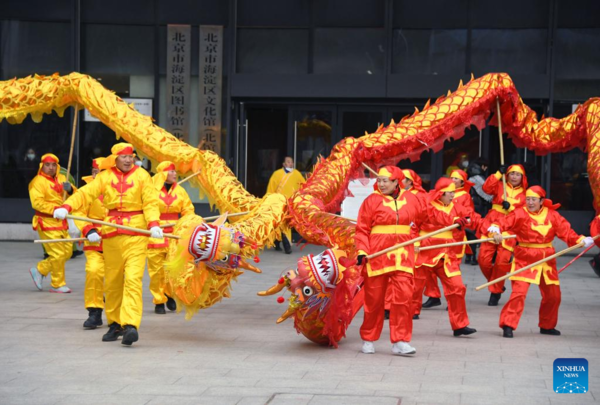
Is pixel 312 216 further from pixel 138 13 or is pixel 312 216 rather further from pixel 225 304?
pixel 138 13

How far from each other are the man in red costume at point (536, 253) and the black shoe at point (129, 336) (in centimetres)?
357

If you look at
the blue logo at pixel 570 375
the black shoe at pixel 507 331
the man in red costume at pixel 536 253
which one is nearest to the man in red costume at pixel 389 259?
the black shoe at pixel 507 331

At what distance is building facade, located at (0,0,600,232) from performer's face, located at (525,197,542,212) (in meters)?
8.27

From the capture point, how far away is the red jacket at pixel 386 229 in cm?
827

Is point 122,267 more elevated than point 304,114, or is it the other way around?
point 304,114

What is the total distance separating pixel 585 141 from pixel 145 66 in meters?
10.4

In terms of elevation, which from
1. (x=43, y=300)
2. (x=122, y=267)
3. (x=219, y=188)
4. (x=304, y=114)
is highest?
(x=304, y=114)

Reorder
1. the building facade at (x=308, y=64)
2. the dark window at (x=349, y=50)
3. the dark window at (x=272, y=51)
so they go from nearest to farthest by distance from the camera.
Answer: the building facade at (x=308, y=64)
the dark window at (x=349, y=50)
the dark window at (x=272, y=51)

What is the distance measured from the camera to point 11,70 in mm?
18562

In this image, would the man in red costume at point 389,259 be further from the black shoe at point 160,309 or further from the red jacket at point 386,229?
the black shoe at point 160,309

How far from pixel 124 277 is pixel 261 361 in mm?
1666

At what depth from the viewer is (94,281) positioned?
961 cm

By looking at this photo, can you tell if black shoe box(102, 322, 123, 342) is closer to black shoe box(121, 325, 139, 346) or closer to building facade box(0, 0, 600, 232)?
black shoe box(121, 325, 139, 346)

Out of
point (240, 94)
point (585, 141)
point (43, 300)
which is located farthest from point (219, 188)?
point (240, 94)
